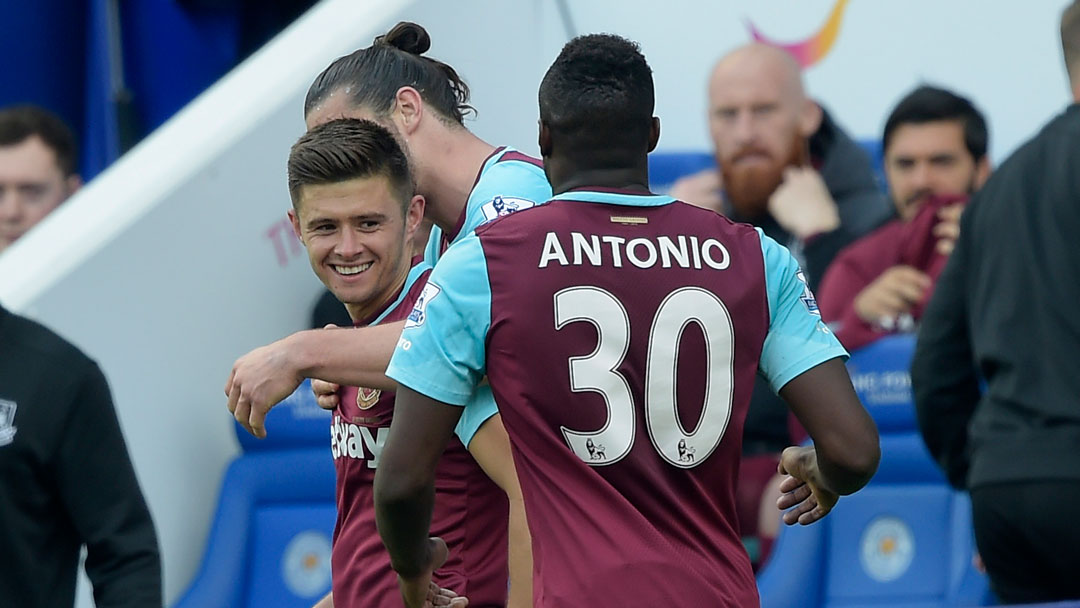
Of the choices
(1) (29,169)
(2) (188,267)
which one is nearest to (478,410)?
(2) (188,267)

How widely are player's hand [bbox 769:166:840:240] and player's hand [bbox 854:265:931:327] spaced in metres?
0.39

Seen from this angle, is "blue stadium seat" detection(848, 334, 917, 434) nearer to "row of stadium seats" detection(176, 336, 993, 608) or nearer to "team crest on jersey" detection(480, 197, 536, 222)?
"row of stadium seats" detection(176, 336, 993, 608)

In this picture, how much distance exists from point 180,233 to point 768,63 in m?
1.92

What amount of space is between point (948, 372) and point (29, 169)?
10.6ft

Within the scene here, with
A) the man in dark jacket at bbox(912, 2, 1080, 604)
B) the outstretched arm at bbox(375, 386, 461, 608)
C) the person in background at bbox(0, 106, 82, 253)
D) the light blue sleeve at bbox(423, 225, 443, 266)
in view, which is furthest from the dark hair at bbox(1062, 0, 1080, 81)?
the person in background at bbox(0, 106, 82, 253)

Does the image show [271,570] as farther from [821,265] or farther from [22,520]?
[22,520]

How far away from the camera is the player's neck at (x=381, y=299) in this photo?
2.74 metres

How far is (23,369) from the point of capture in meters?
3.01

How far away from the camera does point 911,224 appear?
16.8 feet

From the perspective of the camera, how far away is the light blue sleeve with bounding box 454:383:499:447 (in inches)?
95.8

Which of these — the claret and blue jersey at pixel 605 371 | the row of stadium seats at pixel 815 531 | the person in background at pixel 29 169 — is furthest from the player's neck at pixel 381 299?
the person in background at pixel 29 169

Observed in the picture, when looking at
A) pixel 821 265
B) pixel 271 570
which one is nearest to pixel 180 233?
pixel 271 570

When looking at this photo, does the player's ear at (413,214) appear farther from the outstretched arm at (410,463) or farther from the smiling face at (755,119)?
the smiling face at (755,119)

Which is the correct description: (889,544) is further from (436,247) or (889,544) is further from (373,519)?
(373,519)
